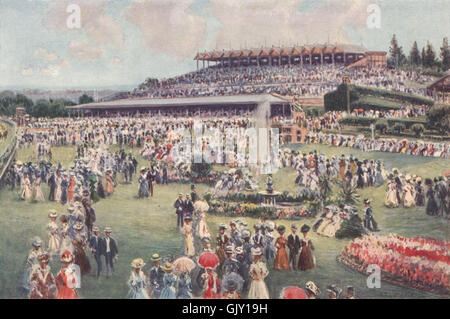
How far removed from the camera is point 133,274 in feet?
26.4

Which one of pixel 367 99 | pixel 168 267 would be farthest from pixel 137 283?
pixel 367 99

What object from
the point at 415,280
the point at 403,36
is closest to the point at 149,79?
the point at 403,36

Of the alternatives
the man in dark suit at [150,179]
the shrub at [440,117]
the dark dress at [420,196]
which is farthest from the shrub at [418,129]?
the man in dark suit at [150,179]

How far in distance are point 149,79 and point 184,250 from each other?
347 cm

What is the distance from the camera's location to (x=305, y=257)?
26.2 feet

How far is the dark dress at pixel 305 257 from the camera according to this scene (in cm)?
799

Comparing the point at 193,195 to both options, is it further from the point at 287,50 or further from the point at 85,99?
the point at 287,50

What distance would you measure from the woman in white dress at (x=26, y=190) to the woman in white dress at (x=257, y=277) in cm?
447

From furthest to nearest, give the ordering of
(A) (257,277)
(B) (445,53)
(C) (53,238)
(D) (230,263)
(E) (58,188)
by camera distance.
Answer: (E) (58,188)
(C) (53,238)
(B) (445,53)
(D) (230,263)
(A) (257,277)

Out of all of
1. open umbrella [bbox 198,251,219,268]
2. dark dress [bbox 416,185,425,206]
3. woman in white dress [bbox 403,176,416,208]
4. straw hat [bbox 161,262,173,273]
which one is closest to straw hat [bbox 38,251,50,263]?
straw hat [bbox 161,262,173,273]

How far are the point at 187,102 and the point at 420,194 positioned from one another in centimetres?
470

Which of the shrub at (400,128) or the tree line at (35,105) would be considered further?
the tree line at (35,105)

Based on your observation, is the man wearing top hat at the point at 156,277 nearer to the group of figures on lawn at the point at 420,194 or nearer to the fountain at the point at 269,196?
the fountain at the point at 269,196
